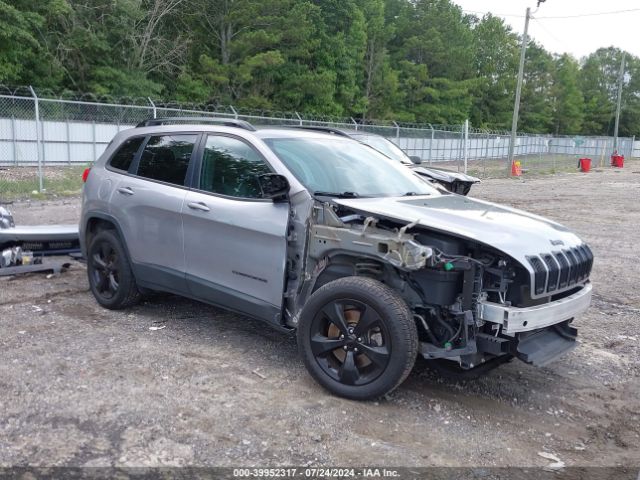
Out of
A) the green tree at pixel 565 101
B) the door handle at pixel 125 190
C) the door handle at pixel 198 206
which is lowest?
the door handle at pixel 198 206

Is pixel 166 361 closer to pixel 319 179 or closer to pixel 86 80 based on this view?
pixel 319 179

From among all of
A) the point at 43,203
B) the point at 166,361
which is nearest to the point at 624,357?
the point at 166,361

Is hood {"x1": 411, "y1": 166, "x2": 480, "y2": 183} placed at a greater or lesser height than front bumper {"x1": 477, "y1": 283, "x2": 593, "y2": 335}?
greater

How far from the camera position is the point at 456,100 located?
193 ft

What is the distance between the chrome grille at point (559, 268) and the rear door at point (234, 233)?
1.68 metres

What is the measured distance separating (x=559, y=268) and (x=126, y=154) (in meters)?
3.95

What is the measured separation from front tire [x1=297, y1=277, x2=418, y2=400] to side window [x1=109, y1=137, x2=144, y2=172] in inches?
103

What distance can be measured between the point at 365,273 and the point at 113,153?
3.12m

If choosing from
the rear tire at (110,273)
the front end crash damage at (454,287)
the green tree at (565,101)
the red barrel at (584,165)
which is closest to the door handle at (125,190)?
the rear tire at (110,273)

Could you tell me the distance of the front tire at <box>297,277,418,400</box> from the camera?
382cm

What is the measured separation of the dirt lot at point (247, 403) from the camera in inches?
137

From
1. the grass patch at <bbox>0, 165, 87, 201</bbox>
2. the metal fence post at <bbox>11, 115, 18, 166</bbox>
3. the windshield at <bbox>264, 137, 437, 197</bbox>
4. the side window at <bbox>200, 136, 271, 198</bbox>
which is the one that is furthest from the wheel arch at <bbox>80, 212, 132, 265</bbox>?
the metal fence post at <bbox>11, 115, 18, 166</bbox>

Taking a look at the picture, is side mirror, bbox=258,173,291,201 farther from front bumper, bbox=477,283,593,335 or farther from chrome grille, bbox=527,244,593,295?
chrome grille, bbox=527,244,593,295

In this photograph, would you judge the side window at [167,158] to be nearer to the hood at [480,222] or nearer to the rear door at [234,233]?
the rear door at [234,233]
